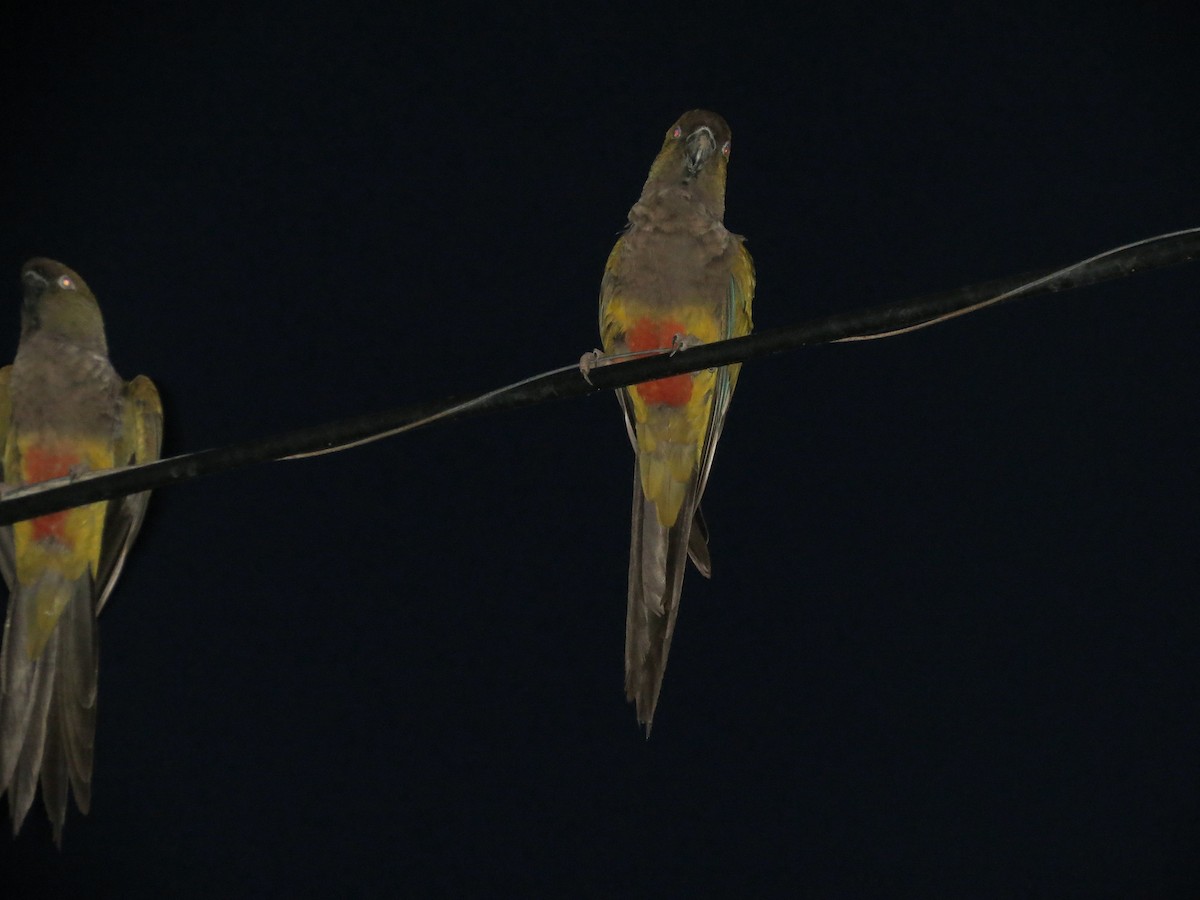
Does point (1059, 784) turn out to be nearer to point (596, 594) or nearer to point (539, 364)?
point (596, 594)

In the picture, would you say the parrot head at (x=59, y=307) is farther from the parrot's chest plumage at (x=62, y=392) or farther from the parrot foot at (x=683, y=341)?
the parrot foot at (x=683, y=341)

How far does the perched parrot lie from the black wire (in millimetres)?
1442

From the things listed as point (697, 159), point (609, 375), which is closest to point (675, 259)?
point (697, 159)

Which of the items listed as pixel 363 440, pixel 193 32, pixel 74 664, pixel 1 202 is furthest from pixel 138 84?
pixel 363 440

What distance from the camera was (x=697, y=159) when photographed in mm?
4801

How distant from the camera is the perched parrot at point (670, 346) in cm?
441

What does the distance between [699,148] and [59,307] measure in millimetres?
2857

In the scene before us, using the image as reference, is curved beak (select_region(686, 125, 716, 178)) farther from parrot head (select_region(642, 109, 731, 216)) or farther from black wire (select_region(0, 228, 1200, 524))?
black wire (select_region(0, 228, 1200, 524))

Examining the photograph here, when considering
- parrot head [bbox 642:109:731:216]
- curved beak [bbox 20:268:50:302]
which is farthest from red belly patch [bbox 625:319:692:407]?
curved beak [bbox 20:268:50:302]

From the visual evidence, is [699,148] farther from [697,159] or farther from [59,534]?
[59,534]

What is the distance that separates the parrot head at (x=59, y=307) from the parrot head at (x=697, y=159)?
250 cm

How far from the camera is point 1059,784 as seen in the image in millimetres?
5488

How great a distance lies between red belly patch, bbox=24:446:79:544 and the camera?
4.73 metres

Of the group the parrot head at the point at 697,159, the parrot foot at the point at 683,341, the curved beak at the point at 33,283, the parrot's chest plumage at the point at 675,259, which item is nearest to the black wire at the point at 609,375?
the parrot foot at the point at 683,341
